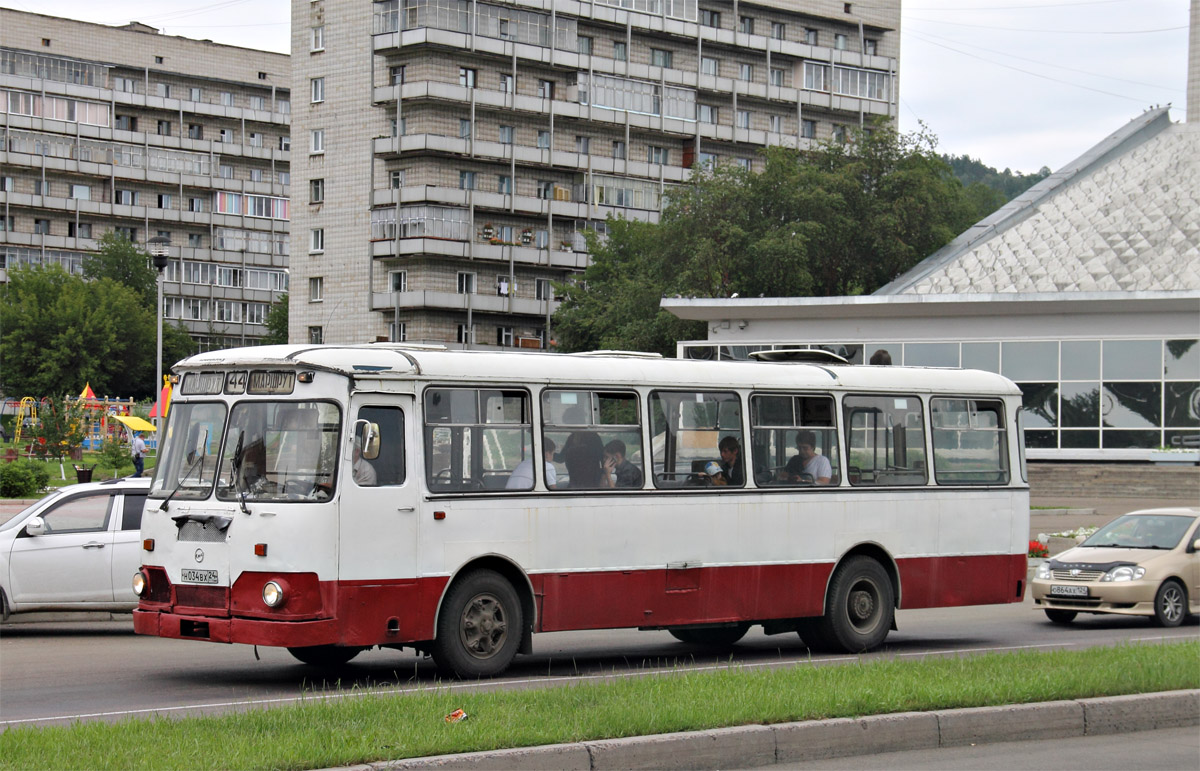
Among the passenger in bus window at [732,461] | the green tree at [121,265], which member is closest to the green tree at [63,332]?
the green tree at [121,265]

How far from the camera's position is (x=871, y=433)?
15422 millimetres

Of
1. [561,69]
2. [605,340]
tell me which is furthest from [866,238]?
[561,69]

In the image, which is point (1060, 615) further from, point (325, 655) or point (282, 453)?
point (282, 453)

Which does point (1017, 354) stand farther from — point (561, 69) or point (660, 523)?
point (561, 69)

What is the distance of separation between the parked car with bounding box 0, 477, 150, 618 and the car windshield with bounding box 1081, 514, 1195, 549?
12221 millimetres

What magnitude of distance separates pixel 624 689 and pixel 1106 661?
4408mm

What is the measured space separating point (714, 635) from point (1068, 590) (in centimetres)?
547

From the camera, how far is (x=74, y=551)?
1627cm

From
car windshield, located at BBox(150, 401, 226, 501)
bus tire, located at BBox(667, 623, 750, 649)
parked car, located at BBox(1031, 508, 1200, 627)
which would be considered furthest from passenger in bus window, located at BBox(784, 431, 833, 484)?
car windshield, located at BBox(150, 401, 226, 501)

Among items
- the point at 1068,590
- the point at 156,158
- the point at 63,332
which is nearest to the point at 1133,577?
the point at 1068,590

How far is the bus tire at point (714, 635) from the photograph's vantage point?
Result: 1540 cm

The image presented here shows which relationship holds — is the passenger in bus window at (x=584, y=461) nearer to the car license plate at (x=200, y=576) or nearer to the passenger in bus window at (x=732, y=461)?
the passenger in bus window at (x=732, y=461)

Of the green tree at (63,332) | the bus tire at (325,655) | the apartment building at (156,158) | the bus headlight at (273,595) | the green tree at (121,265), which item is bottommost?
the bus tire at (325,655)

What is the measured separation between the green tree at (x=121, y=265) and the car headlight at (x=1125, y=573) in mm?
89013
